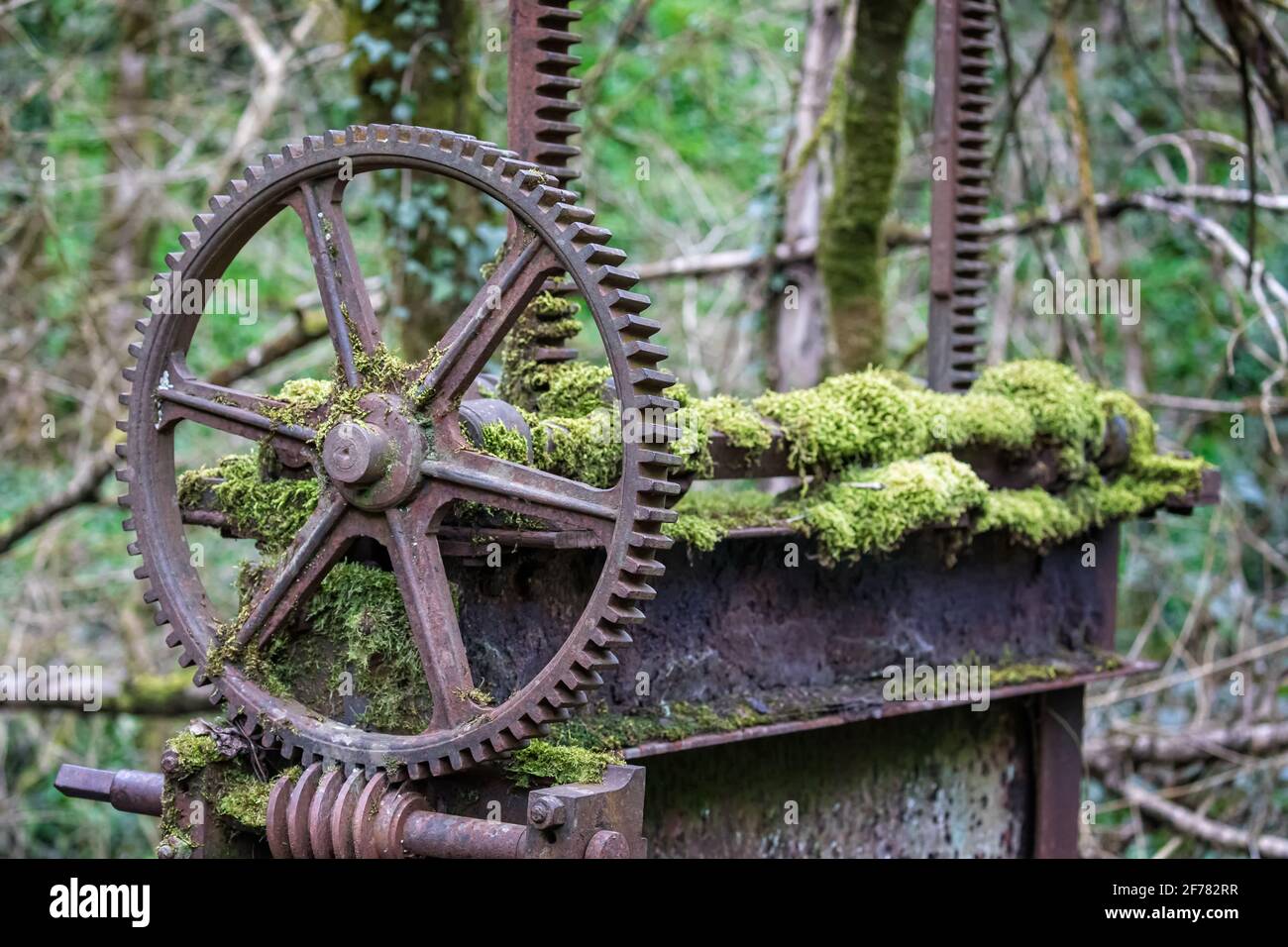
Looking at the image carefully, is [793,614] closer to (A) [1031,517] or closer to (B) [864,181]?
(A) [1031,517]

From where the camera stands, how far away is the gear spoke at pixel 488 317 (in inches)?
106

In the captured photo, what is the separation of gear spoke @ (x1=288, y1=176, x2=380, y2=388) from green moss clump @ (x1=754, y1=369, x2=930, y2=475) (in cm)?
102

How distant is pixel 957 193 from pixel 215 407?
251 cm

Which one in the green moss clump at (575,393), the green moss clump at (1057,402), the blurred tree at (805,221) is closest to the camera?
the green moss clump at (575,393)

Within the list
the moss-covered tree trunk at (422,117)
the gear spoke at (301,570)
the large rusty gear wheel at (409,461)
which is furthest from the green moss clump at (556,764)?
the moss-covered tree trunk at (422,117)

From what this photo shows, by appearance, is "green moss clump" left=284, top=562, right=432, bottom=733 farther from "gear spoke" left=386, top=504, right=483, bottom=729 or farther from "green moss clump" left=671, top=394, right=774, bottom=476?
"green moss clump" left=671, top=394, right=774, bottom=476

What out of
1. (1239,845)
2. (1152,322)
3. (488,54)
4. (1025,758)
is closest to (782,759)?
(1025,758)

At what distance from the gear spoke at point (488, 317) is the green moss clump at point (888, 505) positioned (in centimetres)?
98

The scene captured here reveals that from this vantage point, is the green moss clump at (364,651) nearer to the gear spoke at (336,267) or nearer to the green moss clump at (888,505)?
the gear spoke at (336,267)

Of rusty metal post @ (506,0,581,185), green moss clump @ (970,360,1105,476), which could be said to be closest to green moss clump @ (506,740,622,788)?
rusty metal post @ (506,0,581,185)

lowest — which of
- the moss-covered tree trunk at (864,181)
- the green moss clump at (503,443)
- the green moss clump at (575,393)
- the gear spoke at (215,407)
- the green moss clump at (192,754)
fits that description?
the green moss clump at (192,754)

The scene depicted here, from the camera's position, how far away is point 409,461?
2.71 m

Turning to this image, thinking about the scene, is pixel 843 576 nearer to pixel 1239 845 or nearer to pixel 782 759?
pixel 782 759

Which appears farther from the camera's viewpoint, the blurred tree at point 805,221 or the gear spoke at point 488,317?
the blurred tree at point 805,221
